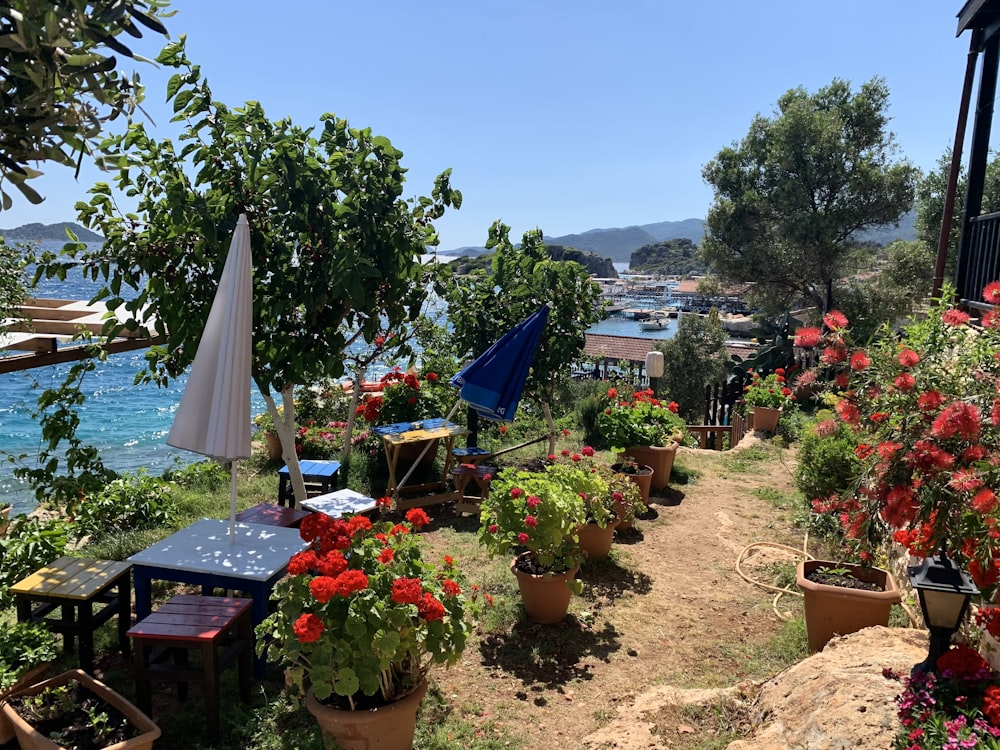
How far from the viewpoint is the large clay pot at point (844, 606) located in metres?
3.42

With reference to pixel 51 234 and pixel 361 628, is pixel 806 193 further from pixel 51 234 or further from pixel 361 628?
pixel 51 234

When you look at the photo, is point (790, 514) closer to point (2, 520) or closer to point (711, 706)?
point (711, 706)

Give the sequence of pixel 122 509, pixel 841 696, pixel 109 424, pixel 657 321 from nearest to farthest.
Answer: pixel 841 696, pixel 122 509, pixel 109 424, pixel 657 321

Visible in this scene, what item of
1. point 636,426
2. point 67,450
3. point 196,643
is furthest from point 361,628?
point 636,426

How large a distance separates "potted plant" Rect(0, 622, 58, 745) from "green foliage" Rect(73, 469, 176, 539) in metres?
2.43

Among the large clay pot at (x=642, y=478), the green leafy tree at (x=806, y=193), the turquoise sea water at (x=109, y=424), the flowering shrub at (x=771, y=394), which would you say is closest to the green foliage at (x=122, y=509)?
the turquoise sea water at (x=109, y=424)

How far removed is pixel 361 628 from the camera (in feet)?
8.42

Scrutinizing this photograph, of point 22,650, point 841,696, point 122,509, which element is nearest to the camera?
point 841,696

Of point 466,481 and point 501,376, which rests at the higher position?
point 501,376

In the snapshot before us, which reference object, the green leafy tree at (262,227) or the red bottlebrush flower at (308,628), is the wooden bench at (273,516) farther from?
the red bottlebrush flower at (308,628)

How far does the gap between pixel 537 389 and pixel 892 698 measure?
5063 millimetres

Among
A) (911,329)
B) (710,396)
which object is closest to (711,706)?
(911,329)

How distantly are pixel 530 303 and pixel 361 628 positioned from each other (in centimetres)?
509

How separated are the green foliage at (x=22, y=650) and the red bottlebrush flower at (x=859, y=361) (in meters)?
4.05
